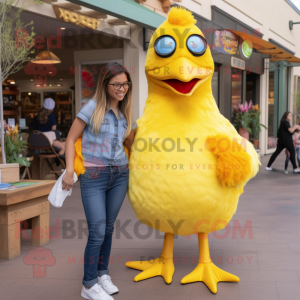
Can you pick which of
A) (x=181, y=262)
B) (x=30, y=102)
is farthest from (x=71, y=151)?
(x=30, y=102)

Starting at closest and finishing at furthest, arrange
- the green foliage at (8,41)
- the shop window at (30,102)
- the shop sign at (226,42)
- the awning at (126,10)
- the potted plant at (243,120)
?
the green foliage at (8,41)
the awning at (126,10)
the shop sign at (226,42)
the potted plant at (243,120)
the shop window at (30,102)

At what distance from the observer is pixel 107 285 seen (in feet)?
9.43

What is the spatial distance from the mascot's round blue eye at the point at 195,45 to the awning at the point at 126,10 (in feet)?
8.95

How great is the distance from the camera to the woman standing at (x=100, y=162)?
105 inches

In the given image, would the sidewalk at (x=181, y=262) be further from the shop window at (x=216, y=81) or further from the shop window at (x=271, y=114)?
the shop window at (x=271, y=114)

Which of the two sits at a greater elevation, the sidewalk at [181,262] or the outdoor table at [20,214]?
the outdoor table at [20,214]

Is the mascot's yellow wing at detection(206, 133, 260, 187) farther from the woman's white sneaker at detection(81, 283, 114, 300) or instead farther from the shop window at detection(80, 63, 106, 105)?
the shop window at detection(80, 63, 106, 105)

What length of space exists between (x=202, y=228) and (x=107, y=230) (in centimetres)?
70

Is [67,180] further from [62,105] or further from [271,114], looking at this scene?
[271,114]

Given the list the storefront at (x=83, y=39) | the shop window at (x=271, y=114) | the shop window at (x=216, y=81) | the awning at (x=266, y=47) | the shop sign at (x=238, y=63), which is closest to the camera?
the storefront at (x=83, y=39)

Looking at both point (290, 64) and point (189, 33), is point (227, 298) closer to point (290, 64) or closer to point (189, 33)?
point (189, 33)

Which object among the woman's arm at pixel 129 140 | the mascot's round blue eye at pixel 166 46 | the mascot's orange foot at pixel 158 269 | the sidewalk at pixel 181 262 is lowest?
the sidewalk at pixel 181 262

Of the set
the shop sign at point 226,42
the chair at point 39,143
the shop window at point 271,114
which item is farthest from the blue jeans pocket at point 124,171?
the shop window at point 271,114

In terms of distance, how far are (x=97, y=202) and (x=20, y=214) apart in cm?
136
